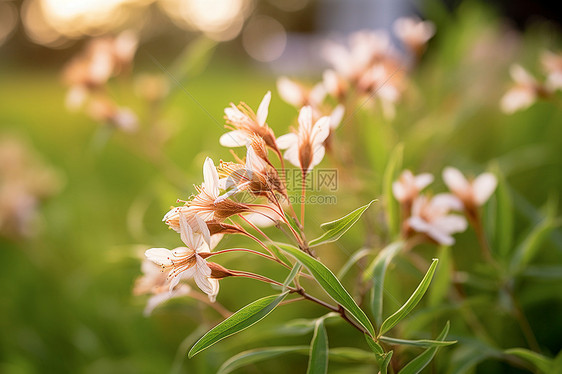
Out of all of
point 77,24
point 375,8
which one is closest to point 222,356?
point 375,8

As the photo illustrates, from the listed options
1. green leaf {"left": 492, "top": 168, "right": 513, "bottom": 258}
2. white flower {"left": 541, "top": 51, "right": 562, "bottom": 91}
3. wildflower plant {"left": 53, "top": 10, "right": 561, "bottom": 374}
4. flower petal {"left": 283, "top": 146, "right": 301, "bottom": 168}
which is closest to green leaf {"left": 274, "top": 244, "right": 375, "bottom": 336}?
wildflower plant {"left": 53, "top": 10, "right": 561, "bottom": 374}

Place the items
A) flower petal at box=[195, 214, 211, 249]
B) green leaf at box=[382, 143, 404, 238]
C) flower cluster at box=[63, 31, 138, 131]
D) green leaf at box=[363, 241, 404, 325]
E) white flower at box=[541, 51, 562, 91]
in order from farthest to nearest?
flower cluster at box=[63, 31, 138, 131] → white flower at box=[541, 51, 562, 91] → green leaf at box=[382, 143, 404, 238] → green leaf at box=[363, 241, 404, 325] → flower petal at box=[195, 214, 211, 249]

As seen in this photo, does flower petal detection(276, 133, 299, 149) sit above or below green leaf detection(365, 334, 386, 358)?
above

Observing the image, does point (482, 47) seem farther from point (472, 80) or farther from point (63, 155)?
point (63, 155)

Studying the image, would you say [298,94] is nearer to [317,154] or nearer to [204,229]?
[317,154]

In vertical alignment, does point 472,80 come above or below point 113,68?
below

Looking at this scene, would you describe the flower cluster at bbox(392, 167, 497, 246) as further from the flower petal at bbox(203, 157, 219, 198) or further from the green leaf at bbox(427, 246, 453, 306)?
the flower petal at bbox(203, 157, 219, 198)
